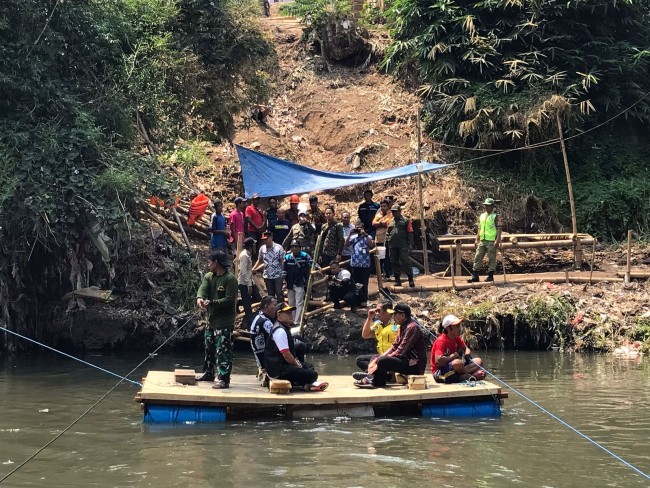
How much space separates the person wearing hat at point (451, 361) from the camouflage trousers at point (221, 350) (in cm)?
263

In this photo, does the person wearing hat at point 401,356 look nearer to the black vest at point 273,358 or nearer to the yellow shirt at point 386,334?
the yellow shirt at point 386,334

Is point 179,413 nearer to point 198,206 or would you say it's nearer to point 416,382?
point 416,382

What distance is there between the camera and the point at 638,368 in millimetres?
14844

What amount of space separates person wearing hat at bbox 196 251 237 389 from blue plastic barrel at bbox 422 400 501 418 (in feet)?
8.30

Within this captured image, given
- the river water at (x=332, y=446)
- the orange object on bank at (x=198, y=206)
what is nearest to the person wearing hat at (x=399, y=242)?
the orange object on bank at (x=198, y=206)

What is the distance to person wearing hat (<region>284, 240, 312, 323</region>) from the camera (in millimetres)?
16078

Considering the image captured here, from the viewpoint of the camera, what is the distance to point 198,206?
60.6 feet

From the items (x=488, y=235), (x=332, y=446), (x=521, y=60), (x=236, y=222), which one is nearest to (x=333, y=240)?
(x=236, y=222)

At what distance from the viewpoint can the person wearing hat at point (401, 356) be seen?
1116 cm

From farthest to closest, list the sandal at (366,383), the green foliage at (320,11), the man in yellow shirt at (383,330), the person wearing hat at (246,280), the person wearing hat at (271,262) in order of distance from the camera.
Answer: the green foliage at (320,11), the person wearing hat at (271,262), the person wearing hat at (246,280), the man in yellow shirt at (383,330), the sandal at (366,383)

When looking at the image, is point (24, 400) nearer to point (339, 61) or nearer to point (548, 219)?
point (548, 219)

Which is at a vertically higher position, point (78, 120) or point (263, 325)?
point (78, 120)

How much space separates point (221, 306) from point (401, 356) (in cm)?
234

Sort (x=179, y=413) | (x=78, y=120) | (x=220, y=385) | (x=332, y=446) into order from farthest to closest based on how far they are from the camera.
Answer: (x=78, y=120)
(x=220, y=385)
(x=179, y=413)
(x=332, y=446)
